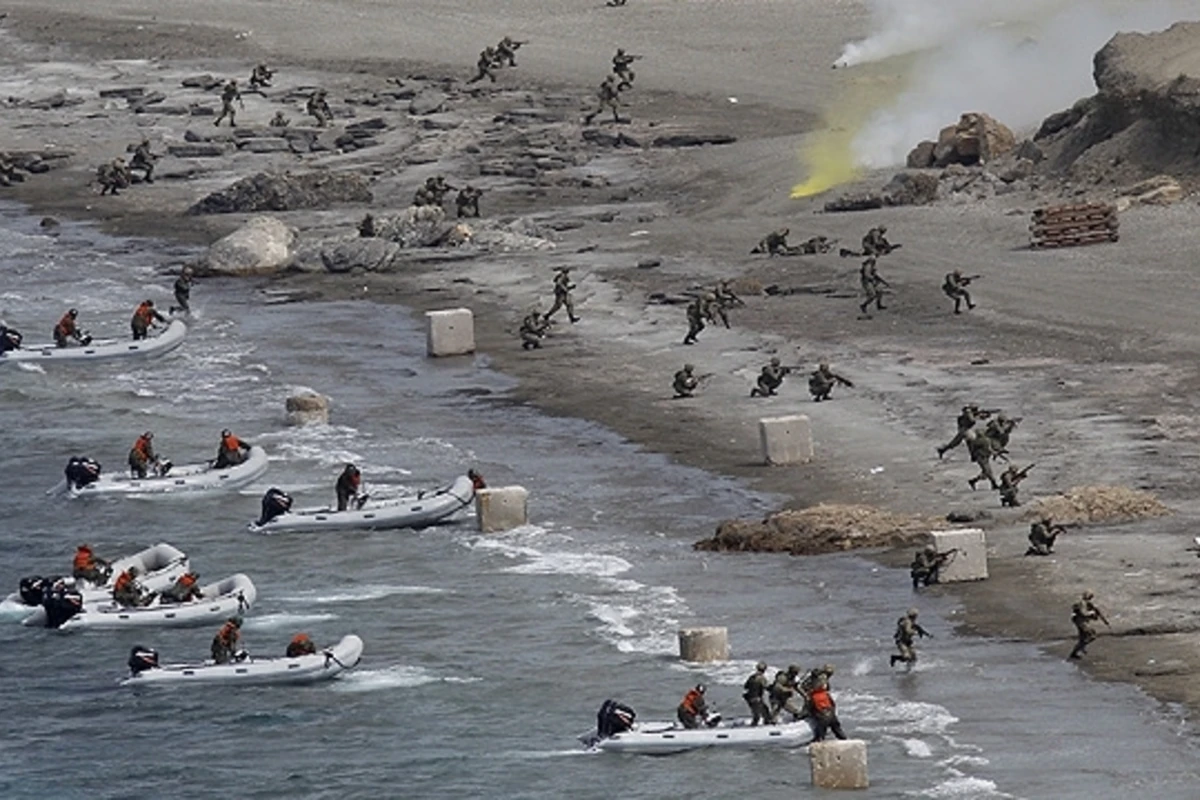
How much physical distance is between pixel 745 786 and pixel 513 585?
13.7 meters

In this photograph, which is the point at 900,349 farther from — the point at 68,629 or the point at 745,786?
the point at 745,786

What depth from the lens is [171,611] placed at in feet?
194

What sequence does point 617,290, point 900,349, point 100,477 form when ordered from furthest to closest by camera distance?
1. point 617,290
2. point 900,349
3. point 100,477

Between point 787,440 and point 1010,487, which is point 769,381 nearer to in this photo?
point 787,440

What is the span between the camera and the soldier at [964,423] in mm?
62906

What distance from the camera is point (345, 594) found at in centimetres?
5981

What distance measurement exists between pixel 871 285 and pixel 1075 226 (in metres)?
7.27

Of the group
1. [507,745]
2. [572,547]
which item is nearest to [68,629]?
[572,547]

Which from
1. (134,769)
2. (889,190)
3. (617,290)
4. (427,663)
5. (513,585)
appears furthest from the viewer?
(889,190)

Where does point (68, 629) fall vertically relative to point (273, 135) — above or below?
below

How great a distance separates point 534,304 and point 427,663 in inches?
1332

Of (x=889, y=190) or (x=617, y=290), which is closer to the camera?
(x=617, y=290)

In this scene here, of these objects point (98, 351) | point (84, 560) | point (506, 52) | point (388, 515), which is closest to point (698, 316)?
point (388, 515)

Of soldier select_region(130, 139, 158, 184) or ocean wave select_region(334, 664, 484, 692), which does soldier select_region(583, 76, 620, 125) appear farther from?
ocean wave select_region(334, 664, 484, 692)
